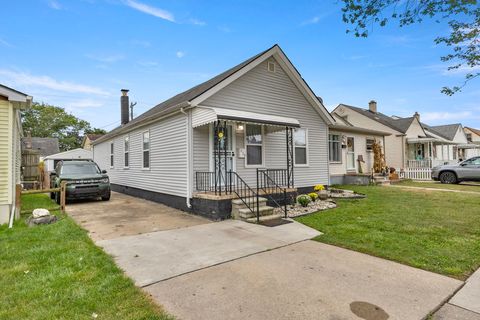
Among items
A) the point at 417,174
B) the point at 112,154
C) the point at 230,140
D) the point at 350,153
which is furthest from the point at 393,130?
the point at 112,154

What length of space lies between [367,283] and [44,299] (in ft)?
12.4

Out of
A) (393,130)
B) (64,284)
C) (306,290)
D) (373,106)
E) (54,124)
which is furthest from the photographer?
(54,124)

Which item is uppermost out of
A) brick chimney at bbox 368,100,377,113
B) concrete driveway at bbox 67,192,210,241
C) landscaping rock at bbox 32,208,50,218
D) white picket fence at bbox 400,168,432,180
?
brick chimney at bbox 368,100,377,113

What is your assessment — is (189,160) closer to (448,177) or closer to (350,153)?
(350,153)

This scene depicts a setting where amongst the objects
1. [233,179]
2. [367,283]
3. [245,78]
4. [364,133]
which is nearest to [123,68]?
[245,78]

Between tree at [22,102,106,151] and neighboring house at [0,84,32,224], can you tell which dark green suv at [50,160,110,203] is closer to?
neighboring house at [0,84,32,224]

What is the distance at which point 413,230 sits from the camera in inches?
222

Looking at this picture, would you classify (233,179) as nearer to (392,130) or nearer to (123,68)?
(123,68)

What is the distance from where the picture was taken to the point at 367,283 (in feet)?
10.6

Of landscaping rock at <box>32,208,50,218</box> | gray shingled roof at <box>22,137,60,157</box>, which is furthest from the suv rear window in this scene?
gray shingled roof at <box>22,137,60,157</box>

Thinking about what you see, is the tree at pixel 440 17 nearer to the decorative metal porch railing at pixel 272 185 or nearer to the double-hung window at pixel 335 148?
the decorative metal porch railing at pixel 272 185

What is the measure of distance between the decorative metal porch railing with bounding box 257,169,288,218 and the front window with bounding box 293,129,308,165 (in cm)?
131

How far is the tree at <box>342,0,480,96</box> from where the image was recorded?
395 cm

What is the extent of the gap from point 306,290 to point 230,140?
6453 millimetres
